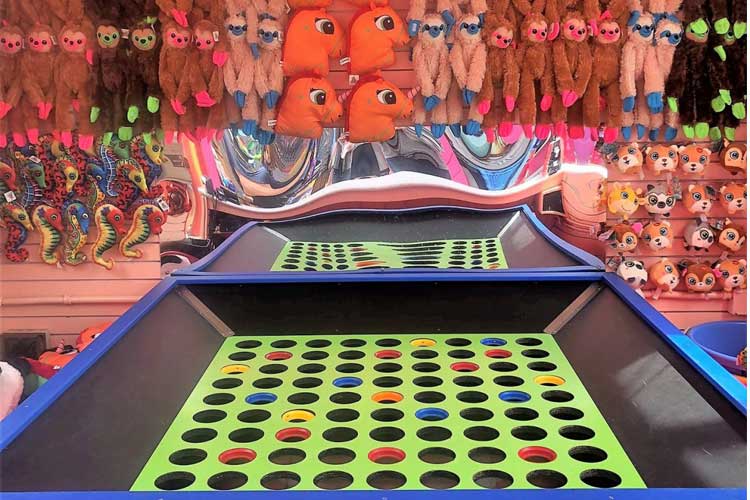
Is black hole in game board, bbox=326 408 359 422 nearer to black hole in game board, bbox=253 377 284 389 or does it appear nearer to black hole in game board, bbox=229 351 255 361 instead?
black hole in game board, bbox=253 377 284 389

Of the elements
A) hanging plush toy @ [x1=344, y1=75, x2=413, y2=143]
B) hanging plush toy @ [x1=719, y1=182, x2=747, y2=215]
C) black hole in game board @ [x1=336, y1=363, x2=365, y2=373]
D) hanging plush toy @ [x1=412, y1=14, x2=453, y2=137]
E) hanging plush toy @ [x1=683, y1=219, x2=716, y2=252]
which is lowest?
black hole in game board @ [x1=336, y1=363, x2=365, y2=373]

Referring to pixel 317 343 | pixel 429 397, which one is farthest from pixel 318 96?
pixel 429 397

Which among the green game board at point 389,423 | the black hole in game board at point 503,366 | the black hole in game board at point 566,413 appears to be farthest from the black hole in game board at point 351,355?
the black hole in game board at point 566,413

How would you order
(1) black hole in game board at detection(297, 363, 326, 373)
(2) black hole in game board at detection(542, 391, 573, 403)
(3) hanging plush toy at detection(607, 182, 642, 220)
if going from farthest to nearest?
1. (3) hanging plush toy at detection(607, 182, 642, 220)
2. (1) black hole in game board at detection(297, 363, 326, 373)
3. (2) black hole in game board at detection(542, 391, 573, 403)

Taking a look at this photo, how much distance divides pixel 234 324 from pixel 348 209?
52 cm

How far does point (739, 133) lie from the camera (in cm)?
245

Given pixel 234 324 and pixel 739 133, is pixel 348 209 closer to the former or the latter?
pixel 234 324

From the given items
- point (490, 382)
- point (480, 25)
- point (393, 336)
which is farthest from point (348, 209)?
point (490, 382)

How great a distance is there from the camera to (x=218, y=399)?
5.36 feet

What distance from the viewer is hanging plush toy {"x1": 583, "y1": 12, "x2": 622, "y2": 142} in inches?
81.7

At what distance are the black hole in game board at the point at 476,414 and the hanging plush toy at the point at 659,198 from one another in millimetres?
1260

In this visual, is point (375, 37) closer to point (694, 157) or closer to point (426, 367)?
point (426, 367)

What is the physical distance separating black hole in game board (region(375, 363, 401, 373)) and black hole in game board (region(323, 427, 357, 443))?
1.10 feet

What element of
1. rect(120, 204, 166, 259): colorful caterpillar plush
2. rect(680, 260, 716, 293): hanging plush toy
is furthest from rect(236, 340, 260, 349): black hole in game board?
rect(680, 260, 716, 293): hanging plush toy
